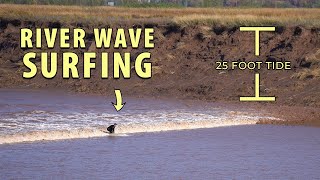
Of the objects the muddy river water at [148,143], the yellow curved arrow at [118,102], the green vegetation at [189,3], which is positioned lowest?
the muddy river water at [148,143]

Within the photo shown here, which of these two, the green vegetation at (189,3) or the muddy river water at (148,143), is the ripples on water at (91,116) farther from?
the green vegetation at (189,3)

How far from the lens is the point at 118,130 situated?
19141 mm

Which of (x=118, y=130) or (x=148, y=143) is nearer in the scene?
(x=148, y=143)

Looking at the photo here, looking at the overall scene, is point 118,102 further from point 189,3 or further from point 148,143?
point 189,3

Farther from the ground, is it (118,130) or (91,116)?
(91,116)

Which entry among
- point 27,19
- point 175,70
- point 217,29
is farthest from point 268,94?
point 27,19

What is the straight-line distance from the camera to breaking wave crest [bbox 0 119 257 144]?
17594mm

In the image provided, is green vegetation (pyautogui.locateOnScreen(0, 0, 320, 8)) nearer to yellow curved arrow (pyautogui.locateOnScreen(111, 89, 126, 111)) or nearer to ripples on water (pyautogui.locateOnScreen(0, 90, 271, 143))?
yellow curved arrow (pyautogui.locateOnScreen(111, 89, 126, 111))

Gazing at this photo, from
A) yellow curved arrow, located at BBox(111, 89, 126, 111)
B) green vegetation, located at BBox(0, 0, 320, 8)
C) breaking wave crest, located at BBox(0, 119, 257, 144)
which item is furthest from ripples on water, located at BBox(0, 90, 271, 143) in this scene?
green vegetation, located at BBox(0, 0, 320, 8)

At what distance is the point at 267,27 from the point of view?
3027cm

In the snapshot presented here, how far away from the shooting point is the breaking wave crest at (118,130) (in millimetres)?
17594

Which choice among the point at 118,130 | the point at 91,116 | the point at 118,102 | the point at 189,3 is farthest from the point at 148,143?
the point at 189,3

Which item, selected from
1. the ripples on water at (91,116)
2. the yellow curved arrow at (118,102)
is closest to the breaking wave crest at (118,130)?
the ripples on water at (91,116)

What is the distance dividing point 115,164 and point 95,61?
14.5 meters
